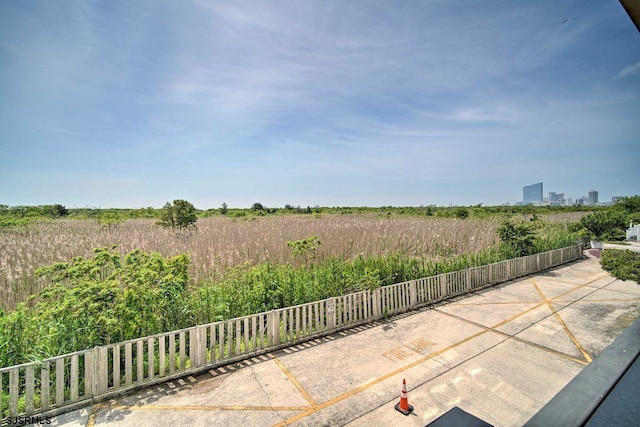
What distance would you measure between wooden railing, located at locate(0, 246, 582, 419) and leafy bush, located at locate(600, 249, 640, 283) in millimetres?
4386

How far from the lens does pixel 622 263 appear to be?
436cm

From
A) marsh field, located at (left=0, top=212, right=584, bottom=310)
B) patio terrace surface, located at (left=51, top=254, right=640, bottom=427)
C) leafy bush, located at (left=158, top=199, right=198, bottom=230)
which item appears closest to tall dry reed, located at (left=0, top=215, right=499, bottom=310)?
marsh field, located at (left=0, top=212, right=584, bottom=310)

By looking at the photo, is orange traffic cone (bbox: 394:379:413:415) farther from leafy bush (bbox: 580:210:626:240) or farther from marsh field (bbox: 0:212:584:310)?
leafy bush (bbox: 580:210:626:240)

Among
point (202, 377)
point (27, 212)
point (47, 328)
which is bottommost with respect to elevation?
point (202, 377)

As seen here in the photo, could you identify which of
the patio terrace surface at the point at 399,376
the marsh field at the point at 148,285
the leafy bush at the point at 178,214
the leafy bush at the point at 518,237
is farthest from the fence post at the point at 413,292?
the leafy bush at the point at 178,214

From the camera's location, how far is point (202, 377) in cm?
534

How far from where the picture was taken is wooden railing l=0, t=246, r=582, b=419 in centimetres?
432

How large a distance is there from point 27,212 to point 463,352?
46469mm

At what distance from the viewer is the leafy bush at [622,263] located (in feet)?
13.6

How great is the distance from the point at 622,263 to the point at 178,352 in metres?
7.54

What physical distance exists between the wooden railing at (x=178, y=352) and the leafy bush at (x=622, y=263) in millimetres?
4386

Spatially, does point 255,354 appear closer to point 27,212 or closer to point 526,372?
point 526,372

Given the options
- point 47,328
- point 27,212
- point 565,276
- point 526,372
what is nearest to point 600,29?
point 526,372

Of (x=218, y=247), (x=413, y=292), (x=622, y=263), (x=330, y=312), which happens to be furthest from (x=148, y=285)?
(x=622, y=263)
